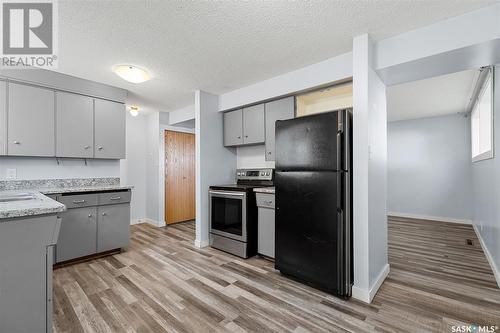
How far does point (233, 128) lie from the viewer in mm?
3660

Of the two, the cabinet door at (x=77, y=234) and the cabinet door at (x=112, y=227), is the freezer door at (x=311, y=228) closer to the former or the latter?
the cabinet door at (x=112, y=227)

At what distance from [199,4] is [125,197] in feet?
8.65

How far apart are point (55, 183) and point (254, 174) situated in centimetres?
275

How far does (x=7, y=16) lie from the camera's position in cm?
180

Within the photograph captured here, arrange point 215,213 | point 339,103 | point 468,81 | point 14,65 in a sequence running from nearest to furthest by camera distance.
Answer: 1. point 14,65
2. point 339,103
3. point 468,81
4. point 215,213

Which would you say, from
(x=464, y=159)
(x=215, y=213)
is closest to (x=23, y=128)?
(x=215, y=213)

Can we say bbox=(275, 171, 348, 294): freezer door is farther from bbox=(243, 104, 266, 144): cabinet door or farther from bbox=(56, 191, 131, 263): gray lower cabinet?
bbox=(56, 191, 131, 263): gray lower cabinet

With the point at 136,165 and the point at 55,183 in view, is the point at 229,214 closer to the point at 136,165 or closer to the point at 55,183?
the point at 55,183

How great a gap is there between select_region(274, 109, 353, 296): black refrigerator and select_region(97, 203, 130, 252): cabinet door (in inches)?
86.3

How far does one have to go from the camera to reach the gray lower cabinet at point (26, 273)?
1219 mm

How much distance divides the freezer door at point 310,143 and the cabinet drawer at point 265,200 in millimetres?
478

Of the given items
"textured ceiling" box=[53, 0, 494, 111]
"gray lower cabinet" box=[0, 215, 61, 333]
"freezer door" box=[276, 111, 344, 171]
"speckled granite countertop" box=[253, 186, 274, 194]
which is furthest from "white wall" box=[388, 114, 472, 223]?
"gray lower cabinet" box=[0, 215, 61, 333]

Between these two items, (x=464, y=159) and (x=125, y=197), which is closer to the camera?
(x=125, y=197)

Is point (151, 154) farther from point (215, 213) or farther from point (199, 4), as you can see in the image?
point (199, 4)
